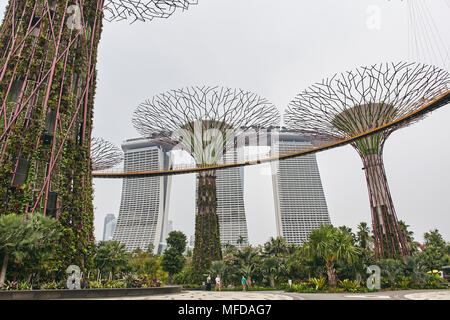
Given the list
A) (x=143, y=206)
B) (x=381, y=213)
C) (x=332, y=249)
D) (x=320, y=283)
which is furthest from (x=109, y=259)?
(x=143, y=206)

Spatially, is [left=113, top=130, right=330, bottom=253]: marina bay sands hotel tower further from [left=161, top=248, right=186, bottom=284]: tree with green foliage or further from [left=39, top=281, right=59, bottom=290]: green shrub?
[left=39, top=281, right=59, bottom=290]: green shrub

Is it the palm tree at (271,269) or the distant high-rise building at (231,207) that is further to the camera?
the distant high-rise building at (231,207)

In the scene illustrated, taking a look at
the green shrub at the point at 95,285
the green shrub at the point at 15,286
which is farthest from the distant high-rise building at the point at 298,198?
the green shrub at the point at 15,286

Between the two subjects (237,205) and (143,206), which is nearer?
(237,205)

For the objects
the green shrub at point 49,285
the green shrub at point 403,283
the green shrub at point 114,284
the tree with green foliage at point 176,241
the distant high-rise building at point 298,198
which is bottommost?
the green shrub at point 403,283

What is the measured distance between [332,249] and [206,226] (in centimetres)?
1385

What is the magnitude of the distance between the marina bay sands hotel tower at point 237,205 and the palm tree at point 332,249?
84376mm

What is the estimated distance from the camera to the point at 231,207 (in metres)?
114

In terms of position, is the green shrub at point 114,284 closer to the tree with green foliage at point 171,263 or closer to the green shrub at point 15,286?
the green shrub at point 15,286

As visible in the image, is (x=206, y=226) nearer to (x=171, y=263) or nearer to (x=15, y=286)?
(x=171, y=263)

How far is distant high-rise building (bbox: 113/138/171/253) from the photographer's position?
122 m

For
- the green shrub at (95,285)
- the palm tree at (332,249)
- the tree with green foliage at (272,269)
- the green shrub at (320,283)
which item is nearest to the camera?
the green shrub at (95,285)

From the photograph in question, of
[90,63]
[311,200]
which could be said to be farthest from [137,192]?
[90,63]

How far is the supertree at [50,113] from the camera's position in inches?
538
